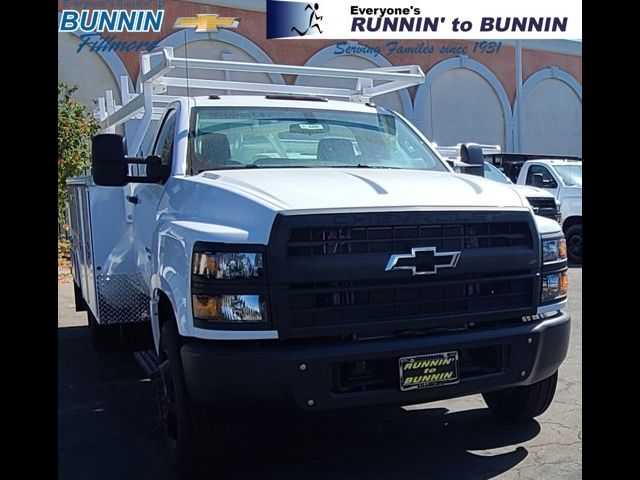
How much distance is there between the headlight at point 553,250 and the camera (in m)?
3.89

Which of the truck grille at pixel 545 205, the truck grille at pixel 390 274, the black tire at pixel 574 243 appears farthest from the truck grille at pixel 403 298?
the black tire at pixel 574 243

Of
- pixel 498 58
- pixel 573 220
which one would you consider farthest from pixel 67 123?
pixel 498 58

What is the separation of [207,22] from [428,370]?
17.9 m

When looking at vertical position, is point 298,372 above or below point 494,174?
below

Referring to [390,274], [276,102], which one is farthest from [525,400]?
[276,102]

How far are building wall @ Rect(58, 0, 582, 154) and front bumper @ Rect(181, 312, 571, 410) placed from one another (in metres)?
14.5

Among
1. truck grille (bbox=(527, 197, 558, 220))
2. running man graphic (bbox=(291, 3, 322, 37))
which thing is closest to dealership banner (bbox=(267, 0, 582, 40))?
running man graphic (bbox=(291, 3, 322, 37))

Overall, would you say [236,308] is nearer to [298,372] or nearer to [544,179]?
[298,372]

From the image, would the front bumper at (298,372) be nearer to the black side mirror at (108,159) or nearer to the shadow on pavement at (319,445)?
the shadow on pavement at (319,445)

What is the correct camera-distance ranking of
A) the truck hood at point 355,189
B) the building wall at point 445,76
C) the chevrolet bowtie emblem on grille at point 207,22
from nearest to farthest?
the truck hood at point 355,189, the building wall at point 445,76, the chevrolet bowtie emblem on grille at point 207,22

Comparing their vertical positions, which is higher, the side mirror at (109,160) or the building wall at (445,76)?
the building wall at (445,76)

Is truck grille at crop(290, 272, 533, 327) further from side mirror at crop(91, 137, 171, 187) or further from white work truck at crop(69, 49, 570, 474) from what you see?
side mirror at crop(91, 137, 171, 187)

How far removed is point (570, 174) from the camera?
13.7 meters
